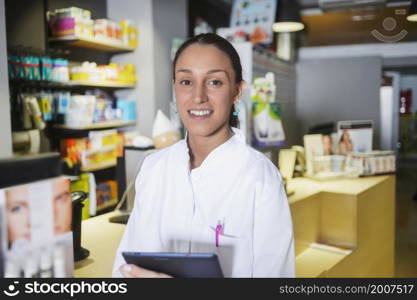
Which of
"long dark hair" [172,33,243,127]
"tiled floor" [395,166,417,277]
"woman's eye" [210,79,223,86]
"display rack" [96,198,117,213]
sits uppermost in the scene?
"long dark hair" [172,33,243,127]

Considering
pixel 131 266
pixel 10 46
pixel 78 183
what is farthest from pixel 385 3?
pixel 131 266

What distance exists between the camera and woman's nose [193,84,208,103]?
1047 millimetres

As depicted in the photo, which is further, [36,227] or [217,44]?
[217,44]

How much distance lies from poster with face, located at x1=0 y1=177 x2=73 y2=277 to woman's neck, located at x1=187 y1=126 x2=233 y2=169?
0.51 meters

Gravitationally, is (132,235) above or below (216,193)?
below

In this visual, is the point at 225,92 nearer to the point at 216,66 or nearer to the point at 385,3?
the point at 216,66

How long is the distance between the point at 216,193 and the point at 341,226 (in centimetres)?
169

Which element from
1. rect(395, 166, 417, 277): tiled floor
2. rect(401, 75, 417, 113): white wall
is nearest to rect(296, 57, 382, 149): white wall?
rect(395, 166, 417, 277): tiled floor

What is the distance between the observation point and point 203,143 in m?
1.20

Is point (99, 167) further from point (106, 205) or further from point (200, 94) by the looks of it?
point (200, 94)

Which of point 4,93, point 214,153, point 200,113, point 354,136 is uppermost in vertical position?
point 4,93

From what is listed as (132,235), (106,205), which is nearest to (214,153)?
(132,235)

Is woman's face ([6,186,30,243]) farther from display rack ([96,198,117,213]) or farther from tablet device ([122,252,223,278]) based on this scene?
display rack ([96,198,117,213])

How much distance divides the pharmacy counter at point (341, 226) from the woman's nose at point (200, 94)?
1030 millimetres
